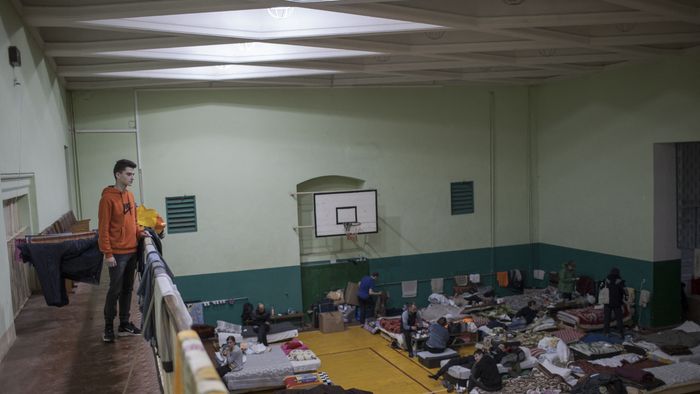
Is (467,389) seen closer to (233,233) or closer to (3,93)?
(233,233)

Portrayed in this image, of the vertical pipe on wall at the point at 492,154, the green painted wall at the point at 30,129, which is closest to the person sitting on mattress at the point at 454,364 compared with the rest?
the vertical pipe on wall at the point at 492,154

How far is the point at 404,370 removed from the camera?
937 cm

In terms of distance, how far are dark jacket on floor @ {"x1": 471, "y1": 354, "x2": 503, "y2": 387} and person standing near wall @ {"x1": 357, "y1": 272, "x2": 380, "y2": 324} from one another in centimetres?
376

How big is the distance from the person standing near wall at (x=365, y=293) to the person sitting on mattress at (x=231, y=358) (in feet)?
10.7

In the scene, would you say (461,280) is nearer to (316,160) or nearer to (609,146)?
(609,146)

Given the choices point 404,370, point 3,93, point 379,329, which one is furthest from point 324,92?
point 3,93

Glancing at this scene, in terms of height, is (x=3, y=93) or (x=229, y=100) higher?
(x=229, y=100)

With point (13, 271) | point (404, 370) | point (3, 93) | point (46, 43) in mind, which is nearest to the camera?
point (3, 93)

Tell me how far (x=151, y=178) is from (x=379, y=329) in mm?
5577

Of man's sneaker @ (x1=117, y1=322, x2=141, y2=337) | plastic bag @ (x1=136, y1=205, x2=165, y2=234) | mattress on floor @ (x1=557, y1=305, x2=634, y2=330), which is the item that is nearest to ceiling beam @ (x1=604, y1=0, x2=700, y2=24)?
plastic bag @ (x1=136, y1=205, x2=165, y2=234)

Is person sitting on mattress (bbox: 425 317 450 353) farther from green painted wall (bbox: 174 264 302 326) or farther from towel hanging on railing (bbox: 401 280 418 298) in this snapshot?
green painted wall (bbox: 174 264 302 326)

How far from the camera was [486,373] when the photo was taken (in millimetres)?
8188

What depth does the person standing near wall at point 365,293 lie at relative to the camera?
38.1 ft

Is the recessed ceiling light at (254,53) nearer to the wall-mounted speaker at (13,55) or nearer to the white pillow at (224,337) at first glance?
the wall-mounted speaker at (13,55)
